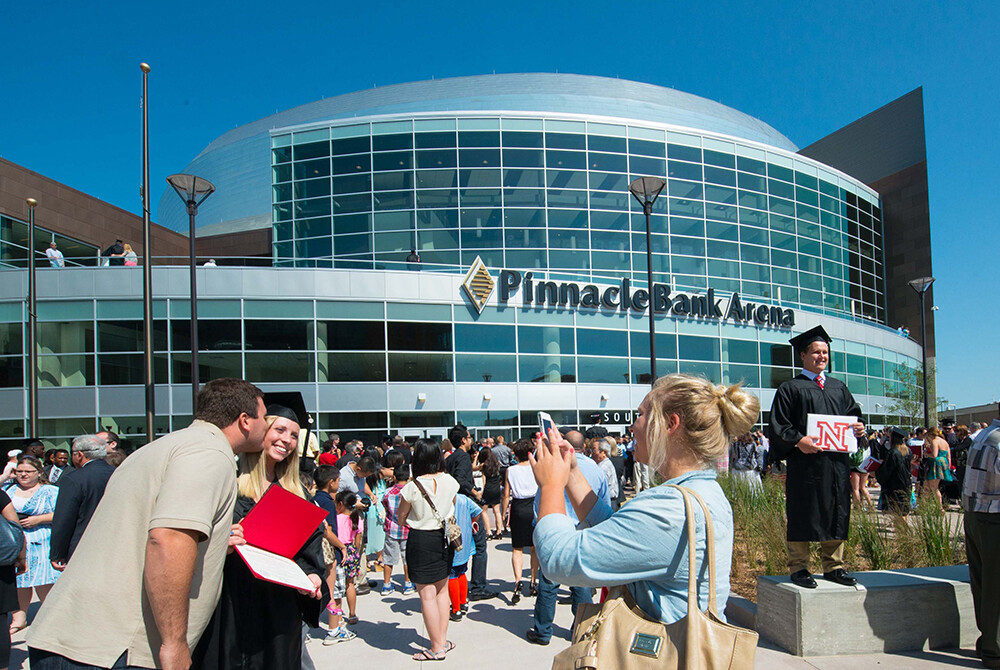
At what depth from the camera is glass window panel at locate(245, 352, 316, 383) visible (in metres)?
22.0

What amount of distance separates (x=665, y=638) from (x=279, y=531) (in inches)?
79.6

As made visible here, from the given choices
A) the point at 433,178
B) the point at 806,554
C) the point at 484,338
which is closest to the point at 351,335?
the point at 484,338

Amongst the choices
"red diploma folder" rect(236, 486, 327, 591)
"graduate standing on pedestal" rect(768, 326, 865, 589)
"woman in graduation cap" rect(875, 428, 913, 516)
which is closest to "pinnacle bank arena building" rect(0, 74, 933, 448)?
"woman in graduation cap" rect(875, 428, 913, 516)

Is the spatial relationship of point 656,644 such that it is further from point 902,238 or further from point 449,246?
point 902,238

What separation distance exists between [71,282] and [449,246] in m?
13.4

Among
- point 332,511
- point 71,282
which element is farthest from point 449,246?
point 332,511

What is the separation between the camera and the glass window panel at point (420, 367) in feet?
75.4

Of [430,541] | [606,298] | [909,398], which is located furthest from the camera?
[909,398]

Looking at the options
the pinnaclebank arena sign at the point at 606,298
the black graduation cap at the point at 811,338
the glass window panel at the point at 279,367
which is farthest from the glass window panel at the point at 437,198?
the black graduation cap at the point at 811,338

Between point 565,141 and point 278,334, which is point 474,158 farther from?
point 278,334

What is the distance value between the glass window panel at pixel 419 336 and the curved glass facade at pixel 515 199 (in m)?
2.73

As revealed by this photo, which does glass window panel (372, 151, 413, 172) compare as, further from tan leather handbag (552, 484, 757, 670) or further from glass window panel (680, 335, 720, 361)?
tan leather handbag (552, 484, 757, 670)

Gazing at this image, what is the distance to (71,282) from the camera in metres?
21.8

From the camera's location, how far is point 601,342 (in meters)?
25.2
